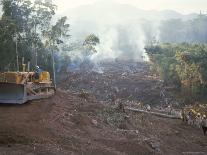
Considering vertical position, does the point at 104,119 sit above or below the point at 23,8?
below

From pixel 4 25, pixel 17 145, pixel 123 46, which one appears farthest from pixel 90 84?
pixel 123 46

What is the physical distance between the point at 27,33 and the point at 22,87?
74.8ft

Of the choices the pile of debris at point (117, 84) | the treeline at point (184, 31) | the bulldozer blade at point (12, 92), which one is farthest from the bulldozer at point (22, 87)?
the treeline at point (184, 31)

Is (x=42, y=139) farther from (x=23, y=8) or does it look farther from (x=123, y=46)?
(x=123, y=46)

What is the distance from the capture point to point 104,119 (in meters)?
17.4

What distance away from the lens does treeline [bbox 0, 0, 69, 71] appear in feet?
102

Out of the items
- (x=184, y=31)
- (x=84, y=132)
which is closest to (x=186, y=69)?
(x=84, y=132)

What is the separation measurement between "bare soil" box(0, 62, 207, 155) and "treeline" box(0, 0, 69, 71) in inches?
446

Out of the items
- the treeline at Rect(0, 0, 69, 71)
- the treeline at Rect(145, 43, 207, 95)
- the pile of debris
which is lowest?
the pile of debris

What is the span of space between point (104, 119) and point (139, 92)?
2058 centimetres

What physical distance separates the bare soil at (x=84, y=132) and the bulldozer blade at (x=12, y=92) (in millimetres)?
296

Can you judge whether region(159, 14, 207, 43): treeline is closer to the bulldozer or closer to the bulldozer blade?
the bulldozer

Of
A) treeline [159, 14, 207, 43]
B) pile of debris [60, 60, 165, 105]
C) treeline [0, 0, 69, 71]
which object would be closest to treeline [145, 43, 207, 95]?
pile of debris [60, 60, 165, 105]

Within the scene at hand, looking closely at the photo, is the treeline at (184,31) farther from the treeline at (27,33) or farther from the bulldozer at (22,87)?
the bulldozer at (22,87)
